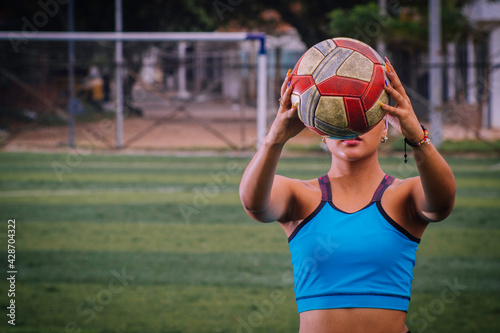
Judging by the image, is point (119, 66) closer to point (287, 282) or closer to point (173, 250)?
point (173, 250)

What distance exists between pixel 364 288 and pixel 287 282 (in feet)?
14.5

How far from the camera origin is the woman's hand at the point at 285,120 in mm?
2324

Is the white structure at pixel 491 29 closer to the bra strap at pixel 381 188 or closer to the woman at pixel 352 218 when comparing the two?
the bra strap at pixel 381 188

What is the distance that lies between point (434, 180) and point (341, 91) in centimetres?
48

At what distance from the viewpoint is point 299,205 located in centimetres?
262
